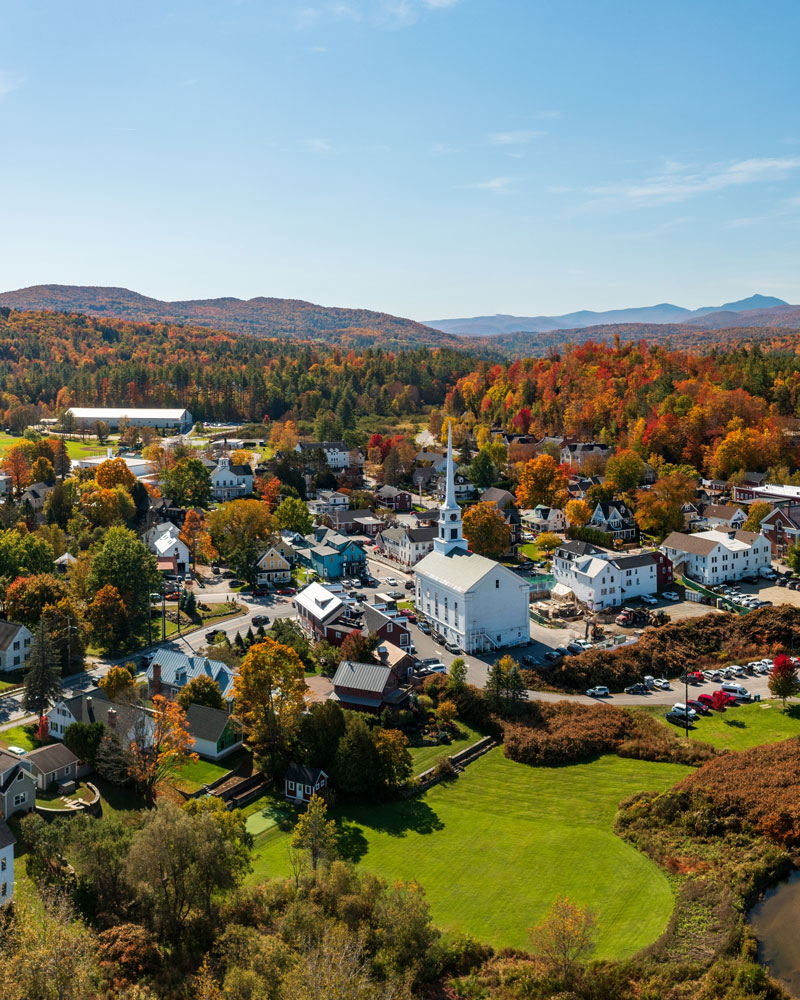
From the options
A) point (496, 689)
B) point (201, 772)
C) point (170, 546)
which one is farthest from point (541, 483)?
point (201, 772)

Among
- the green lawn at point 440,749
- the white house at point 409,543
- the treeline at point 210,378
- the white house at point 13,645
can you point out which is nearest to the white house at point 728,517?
the white house at point 409,543

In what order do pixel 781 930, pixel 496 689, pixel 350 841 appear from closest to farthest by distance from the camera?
pixel 781 930 → pixel 350 841 → pixel 496 689

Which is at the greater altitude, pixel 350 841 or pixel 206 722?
pixel 206 722

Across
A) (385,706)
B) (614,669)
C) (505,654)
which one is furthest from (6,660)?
(614,669)

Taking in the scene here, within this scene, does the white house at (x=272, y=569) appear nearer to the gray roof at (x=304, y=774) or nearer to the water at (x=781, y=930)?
the gray roof at (x=304, y=774)

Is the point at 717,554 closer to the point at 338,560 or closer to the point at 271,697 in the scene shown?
the point at 338,560

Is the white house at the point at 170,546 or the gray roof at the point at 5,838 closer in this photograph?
the gray roof at the point at 5,838

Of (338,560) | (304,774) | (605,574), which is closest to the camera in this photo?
(304,774)
